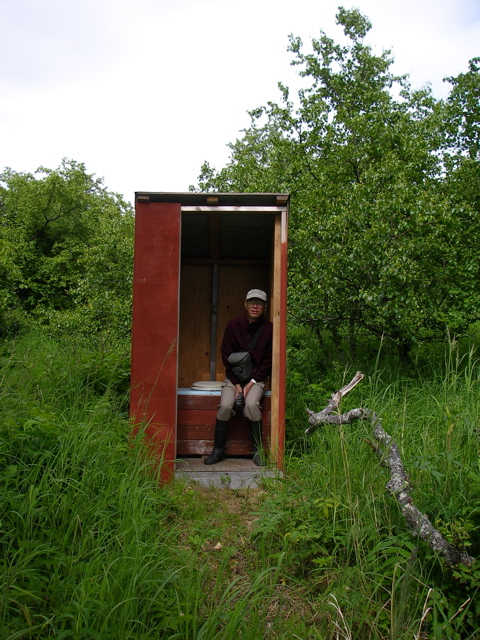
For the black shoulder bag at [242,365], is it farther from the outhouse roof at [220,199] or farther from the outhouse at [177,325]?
the outhouse roof at [220,199]

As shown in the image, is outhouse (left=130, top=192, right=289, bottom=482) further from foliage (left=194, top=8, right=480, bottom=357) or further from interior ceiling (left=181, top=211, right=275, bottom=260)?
foliage (left=194, top=8, right=480, bottom=357)

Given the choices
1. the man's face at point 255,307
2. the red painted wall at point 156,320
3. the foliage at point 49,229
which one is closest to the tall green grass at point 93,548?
the red painted wall at point 156,320

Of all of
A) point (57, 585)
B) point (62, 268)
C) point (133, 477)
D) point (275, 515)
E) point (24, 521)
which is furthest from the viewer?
point (62, 268)

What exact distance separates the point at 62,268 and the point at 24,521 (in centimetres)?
1842

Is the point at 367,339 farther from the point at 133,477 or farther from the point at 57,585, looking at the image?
the point at 57,585

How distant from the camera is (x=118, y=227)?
855cm

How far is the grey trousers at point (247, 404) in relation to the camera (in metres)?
5.18

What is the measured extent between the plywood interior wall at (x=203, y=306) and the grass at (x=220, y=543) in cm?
250

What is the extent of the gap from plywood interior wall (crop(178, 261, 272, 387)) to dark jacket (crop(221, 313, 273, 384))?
3.91 feet

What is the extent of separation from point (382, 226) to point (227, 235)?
173 cm

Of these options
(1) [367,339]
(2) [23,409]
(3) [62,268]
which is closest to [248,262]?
(1) [367,339]

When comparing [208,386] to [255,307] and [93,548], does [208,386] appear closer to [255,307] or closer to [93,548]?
[255,307]

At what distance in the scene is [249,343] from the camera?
556 centimetres

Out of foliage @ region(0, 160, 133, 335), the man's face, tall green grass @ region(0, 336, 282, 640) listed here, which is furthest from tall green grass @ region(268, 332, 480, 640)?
foliage @ region(0, 160, 133, 335)
